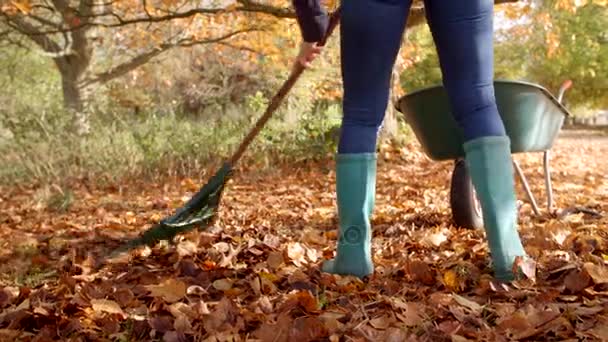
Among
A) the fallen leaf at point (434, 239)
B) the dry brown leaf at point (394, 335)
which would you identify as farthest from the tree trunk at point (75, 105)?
the dry brown leaf at point (394, 335)

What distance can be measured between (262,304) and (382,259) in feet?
2.95

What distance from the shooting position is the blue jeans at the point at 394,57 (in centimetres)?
205

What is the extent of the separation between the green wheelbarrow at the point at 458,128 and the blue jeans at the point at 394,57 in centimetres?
118

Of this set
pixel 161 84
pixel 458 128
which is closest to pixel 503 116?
pixel 458 128

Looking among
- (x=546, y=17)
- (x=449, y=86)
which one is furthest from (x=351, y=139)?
(x=546, y=17)

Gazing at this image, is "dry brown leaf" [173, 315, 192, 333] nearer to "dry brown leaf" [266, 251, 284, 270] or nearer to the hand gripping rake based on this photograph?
"dry brown leaf" [266, 251, 284, 270]

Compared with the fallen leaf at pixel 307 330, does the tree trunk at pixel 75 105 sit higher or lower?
higher

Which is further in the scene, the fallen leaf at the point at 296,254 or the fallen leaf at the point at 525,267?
the fallen leaf at the point at 296,254

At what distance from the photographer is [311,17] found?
2.24 m

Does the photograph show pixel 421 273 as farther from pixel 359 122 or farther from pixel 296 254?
pixel 296 254

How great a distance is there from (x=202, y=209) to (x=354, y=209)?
153 cm

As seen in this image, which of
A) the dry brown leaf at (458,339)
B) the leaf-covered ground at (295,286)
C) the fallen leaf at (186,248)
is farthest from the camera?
the fallen leaf at (186,248)

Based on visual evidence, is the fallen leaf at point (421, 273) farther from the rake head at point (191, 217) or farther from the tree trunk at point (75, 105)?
the tree trunk at point (75, 105)

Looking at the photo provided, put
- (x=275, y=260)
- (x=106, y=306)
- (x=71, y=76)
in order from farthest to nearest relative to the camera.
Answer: (x=71, y=76), (x=275, y=260), (x=106, y=306)
